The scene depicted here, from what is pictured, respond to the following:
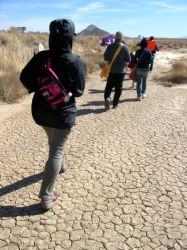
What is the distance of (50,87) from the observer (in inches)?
129

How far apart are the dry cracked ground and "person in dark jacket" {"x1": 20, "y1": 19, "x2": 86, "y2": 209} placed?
0.39 metres

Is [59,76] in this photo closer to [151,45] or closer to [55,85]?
[55,85]

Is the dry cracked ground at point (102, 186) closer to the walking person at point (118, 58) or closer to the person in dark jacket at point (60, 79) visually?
the person in dark jacket at point (60, 79)

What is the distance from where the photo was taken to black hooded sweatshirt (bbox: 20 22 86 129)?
329 cm

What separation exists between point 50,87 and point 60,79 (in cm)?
14

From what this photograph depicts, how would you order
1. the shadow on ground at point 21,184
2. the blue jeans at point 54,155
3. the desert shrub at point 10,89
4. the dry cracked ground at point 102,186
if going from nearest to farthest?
the dry cracked ground at point 102,186 → the blue jeans at point 54,155 → the shadow on ground at point 21,184 → the desert shrub at point 10,89

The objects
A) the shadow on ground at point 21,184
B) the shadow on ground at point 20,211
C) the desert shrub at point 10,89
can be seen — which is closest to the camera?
the shadow on ground at point 20,211

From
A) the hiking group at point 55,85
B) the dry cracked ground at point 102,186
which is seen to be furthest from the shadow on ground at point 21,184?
the hiking group at point 55,85

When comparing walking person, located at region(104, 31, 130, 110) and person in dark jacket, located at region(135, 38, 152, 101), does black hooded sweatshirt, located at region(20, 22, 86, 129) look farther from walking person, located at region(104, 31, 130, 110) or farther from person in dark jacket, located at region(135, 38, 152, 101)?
person in dark jacket, located at region(135, 38, 152, 101)

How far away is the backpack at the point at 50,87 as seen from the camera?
327 centimetres

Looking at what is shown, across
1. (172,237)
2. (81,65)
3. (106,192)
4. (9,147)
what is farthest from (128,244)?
(9,147)

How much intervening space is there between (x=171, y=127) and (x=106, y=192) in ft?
9.87

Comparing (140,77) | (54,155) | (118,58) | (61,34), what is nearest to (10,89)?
(118,58)

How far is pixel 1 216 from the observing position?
11.9ft
